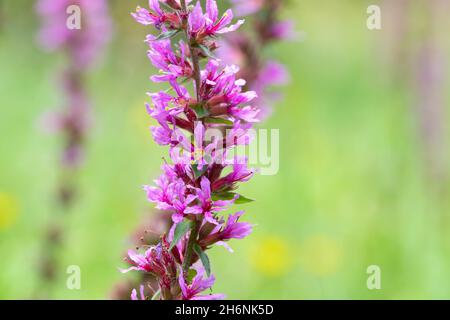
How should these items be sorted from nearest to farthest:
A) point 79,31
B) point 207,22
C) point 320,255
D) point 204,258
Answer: point 204,258 < point 207,22 < point 79,31 < point 320,255

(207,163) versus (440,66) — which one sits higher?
(440,66)

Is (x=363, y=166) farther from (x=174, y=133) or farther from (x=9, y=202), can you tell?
(x=174, y=133)

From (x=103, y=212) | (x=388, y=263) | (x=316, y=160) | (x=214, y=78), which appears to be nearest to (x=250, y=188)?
(x=316, y=160)

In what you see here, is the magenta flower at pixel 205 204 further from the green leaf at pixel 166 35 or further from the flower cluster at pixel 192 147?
the green leaf at pixel 166 35

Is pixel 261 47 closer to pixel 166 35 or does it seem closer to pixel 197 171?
pixel 166 35

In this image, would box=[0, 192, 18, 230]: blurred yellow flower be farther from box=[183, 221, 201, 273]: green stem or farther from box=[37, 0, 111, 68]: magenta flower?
box=[183, 221, 201, 273]: green stem

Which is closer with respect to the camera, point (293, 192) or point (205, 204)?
point (205, 204)

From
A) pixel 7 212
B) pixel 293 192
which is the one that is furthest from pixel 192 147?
pixel 293 192
